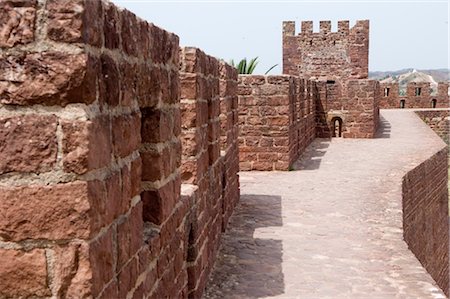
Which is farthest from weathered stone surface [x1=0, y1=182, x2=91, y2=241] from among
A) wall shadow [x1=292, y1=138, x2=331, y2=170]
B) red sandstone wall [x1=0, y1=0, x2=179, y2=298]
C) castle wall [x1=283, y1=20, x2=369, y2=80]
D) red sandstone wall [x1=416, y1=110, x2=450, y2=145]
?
red sandstone wall [x1=416, y1=110, x2=450, y2=145]

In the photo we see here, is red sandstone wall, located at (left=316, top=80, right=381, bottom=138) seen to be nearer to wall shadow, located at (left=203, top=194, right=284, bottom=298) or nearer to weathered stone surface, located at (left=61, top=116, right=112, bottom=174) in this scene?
wall shadow, located at (left=203, top=194, right=284, bottom=298)

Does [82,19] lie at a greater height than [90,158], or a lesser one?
greater

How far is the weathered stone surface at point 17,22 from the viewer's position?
1917 millimetres

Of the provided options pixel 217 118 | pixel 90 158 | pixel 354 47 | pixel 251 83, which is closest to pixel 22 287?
pixel 90 158

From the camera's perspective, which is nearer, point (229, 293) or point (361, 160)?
point (229, 293)

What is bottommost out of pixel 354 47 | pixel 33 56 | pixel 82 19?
pixel 33 56

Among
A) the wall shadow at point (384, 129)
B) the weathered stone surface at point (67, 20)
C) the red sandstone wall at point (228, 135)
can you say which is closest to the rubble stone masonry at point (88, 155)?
the weathered stone surface at point (67, 20)

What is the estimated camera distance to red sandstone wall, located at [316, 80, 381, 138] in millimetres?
18547

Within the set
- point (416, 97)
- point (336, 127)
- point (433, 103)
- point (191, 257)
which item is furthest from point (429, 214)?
point (433, 103)

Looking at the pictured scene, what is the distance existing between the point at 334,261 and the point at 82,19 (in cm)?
462

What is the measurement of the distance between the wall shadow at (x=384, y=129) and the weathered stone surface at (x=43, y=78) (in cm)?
1790

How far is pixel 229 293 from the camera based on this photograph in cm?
501

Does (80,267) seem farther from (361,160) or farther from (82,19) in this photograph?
(361,160)

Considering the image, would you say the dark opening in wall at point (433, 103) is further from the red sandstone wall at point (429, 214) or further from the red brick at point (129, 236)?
the red brick at point (129, 236)
